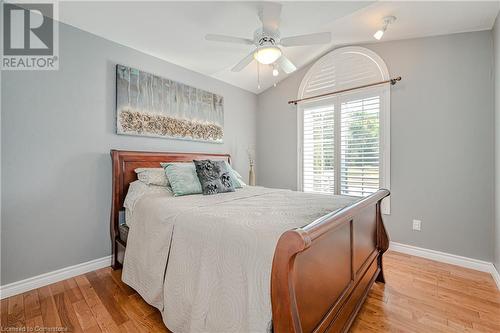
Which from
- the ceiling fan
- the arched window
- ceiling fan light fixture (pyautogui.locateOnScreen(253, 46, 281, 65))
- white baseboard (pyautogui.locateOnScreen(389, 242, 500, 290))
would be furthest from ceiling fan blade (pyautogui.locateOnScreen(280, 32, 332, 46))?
white baseboard (pyautogui.locateOnScreen(389, 242, 500, 290))

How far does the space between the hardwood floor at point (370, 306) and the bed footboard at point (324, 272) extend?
0.23 m

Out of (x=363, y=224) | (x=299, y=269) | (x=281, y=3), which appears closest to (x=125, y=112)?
(x=281, y=3)

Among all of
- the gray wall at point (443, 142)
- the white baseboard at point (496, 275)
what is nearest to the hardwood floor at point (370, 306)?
the white baseboard at point (496, 275)

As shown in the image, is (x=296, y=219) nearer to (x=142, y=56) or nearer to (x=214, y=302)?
(x=214, y=302)

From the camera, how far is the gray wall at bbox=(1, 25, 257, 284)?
1.92m

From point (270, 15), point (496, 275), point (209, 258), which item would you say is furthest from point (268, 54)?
point (496, 275)

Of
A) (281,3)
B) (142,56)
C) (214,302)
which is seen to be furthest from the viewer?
(142,56)

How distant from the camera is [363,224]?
5.89 ft

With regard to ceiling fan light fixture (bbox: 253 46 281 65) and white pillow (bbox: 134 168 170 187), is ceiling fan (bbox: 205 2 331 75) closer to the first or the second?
ceiling fan light fixture (bbox: 253 46 281 65)

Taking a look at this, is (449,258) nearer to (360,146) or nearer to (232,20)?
(360,146)

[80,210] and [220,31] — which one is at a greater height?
[220,31]

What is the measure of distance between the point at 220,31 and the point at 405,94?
7.92ft

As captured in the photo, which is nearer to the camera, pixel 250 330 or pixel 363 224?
pixel 250 330

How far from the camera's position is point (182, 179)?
7.72 feet
